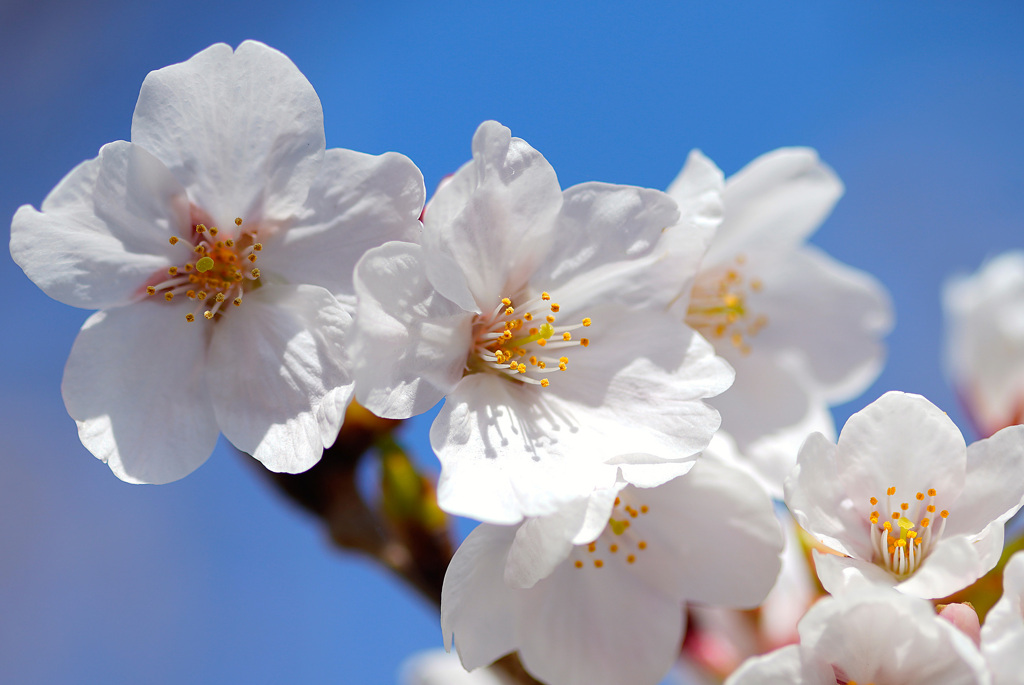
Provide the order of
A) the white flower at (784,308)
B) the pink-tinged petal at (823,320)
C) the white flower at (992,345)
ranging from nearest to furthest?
the white flower at (784,308), the pink-tinged petal at (823,320), the white flower at (992,345)

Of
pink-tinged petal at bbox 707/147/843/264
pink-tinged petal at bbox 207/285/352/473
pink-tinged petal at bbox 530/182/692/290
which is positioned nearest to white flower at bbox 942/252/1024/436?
pink-tinged petal at bbox 707/147/843/264

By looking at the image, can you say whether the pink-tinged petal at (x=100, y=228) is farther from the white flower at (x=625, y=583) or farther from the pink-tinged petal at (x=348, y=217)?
the white flower at (x=625, y=583)

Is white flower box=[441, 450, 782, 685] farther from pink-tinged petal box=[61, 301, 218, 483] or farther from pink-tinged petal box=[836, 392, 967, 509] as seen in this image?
pink-tinged petal box=[61, 301, 218, 483]

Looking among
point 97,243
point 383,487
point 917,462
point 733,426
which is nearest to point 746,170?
point 733,426

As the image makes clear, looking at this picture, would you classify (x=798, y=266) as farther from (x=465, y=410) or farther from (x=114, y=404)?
(x=114, y=404)

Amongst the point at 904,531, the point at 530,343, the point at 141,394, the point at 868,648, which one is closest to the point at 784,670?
the point at 868,648

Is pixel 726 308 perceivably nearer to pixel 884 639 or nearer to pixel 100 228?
pixel 884 639

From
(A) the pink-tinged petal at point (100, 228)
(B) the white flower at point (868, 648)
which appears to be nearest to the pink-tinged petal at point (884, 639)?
(B) the white flower at point (868, 648)
